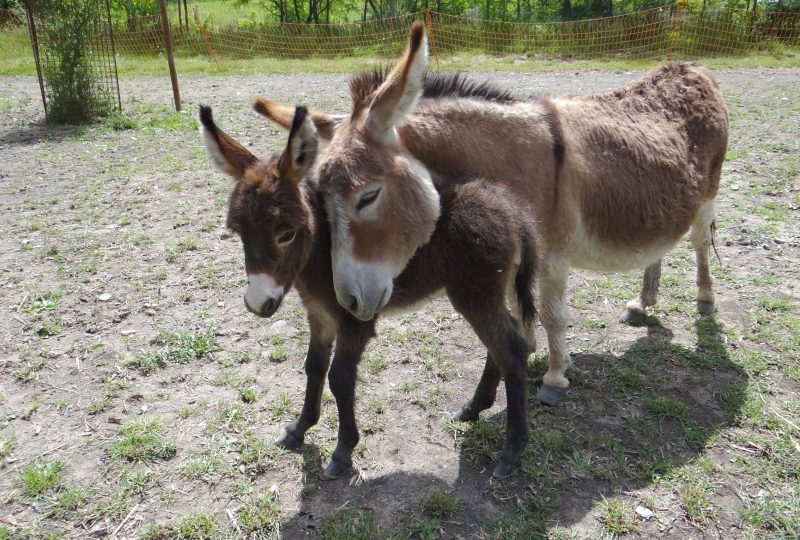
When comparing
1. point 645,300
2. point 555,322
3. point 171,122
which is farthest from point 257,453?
point 171,122

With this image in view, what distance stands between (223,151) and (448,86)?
1.51 meters

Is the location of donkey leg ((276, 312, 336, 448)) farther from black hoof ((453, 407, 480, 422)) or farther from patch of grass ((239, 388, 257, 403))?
black hoof ((453, 407, 480, 422))

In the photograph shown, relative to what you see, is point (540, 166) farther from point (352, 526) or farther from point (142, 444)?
point (142, 444)

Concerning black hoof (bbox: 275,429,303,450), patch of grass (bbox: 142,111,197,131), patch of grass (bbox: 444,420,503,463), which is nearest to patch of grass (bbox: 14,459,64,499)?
black hoof (bbox: 275,429,303,450)

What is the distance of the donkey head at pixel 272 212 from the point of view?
255 cm

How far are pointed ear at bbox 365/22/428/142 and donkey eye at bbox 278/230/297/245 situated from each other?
712 millimetres

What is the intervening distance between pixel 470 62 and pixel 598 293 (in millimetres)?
14731

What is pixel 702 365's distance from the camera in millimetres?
4004

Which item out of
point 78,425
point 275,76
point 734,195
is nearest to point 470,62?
point 275,76

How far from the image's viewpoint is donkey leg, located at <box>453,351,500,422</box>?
3.47m

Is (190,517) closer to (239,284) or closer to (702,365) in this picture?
(239,284)

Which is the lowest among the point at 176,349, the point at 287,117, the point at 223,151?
the point at 176,349

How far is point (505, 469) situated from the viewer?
309 centimetres

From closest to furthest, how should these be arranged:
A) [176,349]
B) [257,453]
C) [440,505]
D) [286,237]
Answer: [286,237] → [440,505] → [257,453] → [176,349]
